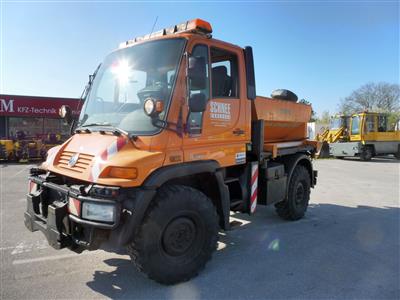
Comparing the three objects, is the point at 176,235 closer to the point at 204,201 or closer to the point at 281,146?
the point at 204,201

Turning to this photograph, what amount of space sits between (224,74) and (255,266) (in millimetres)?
2530

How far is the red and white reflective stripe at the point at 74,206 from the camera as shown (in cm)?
324

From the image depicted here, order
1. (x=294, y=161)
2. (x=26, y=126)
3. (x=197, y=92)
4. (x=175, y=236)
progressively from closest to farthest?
(x=175, y=236) < (x=197, y=92) < (x=294, y=161) < (x=26, y=126)

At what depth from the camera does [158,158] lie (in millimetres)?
3436

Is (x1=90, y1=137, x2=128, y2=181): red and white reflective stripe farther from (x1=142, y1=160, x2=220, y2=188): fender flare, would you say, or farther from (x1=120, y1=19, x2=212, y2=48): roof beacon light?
(x1=120, y1=19, x2=212, y2=48): roof beacon light

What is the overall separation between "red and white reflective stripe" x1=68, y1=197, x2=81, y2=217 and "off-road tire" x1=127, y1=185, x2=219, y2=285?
0.61 m

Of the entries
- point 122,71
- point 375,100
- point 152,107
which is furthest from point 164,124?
point 375,100

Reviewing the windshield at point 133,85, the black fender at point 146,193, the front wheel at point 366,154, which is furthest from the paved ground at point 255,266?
the front wheel at point 366,154

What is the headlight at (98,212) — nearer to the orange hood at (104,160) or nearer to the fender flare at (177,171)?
the orange hood at (104,160)

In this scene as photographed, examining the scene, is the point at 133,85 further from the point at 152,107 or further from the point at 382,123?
the point at 382,123

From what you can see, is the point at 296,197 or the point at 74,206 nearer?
the point at 74,206

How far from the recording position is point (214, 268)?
408 cm

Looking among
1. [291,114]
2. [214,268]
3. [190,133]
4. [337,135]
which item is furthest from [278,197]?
[337,135]

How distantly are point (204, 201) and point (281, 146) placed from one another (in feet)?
8.51
